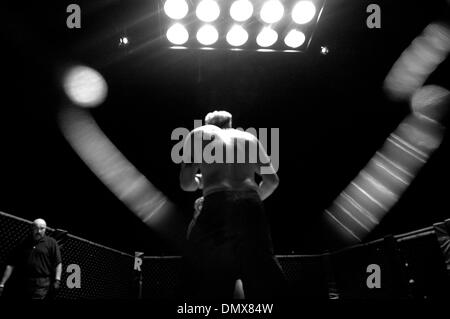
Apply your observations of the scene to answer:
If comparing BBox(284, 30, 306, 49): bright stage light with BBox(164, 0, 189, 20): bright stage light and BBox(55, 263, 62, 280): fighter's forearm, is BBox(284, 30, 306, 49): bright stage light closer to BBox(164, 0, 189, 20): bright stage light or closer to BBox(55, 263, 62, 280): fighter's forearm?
BBox(164, 0, 189, 20): bright stage light

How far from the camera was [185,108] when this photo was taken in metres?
6.27

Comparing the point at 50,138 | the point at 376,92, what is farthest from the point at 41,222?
the point at 376,92

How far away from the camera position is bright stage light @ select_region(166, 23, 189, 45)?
325 cm

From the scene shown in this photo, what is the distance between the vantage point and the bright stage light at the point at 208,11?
9.81 ft

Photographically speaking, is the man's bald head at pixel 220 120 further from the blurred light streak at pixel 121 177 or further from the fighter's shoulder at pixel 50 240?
the blurred light streak at pixel 121 177

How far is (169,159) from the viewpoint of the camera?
7984mm

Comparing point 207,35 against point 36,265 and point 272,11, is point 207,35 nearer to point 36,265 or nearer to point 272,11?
point 272,11

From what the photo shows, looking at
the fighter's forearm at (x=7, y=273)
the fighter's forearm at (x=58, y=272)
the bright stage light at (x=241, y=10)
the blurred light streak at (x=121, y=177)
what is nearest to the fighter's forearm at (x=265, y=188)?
the bright stage light at (x=241, y=10)

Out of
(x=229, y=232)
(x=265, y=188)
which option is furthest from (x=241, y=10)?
(x=229, y=232)

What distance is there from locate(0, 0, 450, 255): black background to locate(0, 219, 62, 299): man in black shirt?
255cm

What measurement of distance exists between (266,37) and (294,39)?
34 cm

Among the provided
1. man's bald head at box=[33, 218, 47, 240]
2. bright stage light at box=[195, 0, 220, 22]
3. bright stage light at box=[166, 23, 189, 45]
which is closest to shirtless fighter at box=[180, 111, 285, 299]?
bright stage light at box=[195, 0, 220, 22]
